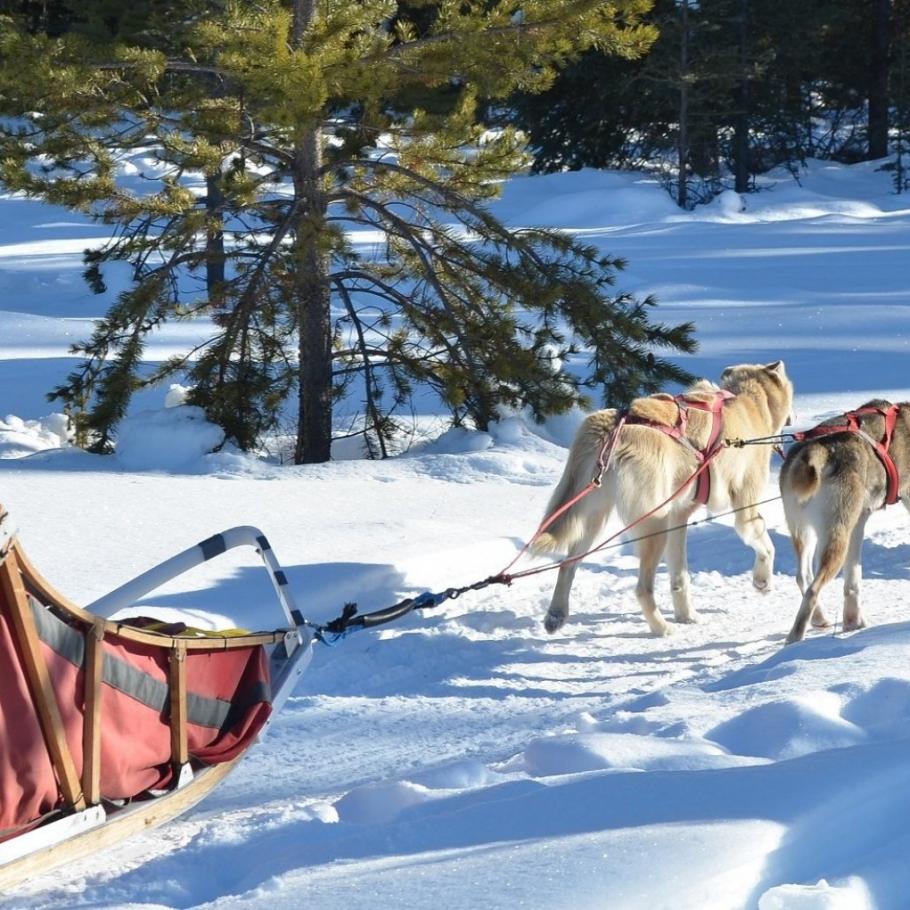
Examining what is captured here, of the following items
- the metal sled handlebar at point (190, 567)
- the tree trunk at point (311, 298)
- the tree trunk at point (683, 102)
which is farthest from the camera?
the tree trunk at point (683, 102)

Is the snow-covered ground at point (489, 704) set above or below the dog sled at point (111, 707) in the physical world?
below

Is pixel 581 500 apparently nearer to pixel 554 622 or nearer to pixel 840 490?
pixel 554 622

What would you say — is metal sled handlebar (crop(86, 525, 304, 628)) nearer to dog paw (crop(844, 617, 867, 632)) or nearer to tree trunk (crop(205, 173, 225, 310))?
dog paw (crop(844, 617, 867, 632))

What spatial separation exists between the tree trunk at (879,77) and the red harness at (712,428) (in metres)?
24.0

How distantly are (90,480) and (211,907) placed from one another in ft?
16.9

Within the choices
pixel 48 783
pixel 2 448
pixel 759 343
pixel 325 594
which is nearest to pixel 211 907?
pixel 48 783

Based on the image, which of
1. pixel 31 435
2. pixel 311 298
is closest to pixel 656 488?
pixel 311 298

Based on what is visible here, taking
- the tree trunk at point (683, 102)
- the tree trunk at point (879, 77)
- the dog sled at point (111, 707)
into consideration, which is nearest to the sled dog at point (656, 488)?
the dog sled at point (111, 707)

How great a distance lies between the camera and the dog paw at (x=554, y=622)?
→ 18.1 feet

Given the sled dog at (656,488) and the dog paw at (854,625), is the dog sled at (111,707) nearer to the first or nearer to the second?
the sled dog at (656,488)

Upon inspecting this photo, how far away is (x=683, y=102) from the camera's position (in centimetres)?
2359

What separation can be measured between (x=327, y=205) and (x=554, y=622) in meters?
4.10

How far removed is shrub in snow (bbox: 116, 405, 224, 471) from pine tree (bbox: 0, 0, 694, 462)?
151 mm

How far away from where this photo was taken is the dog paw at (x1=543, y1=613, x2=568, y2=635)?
550 cm
